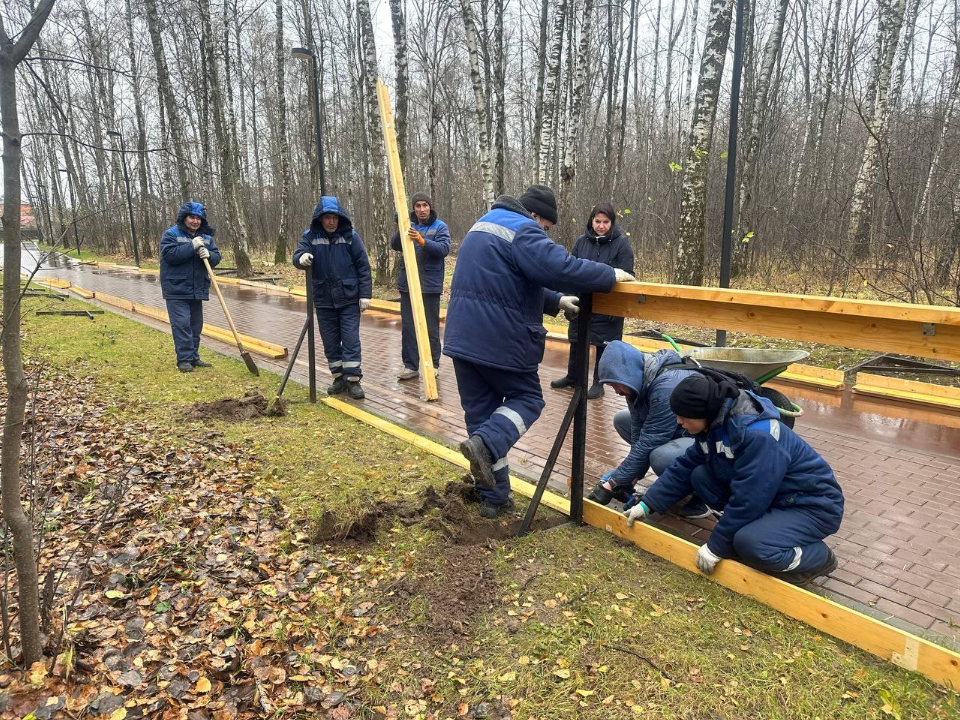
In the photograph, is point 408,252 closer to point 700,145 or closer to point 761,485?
point 761,485

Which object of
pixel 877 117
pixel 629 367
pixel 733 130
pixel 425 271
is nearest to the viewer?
pixel 629 367

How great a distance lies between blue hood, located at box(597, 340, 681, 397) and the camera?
3.65 meters

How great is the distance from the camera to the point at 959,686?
2357 mm

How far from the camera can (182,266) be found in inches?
311

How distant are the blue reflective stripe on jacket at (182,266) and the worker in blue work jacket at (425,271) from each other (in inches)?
101

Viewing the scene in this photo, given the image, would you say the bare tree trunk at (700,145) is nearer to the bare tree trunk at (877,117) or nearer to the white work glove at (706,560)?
the bare tree trunk at (877,117)

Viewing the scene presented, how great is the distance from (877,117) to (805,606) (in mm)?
13389

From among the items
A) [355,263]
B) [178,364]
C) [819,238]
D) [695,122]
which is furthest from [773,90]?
[178,364]

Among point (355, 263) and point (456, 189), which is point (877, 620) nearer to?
point (355, 263)

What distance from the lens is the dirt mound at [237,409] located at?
5.93 metres

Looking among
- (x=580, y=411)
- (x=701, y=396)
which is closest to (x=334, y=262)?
(x=580, y=411)

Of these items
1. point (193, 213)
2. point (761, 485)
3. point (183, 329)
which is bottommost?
point (761, 485)

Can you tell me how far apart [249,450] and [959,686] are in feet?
15.3

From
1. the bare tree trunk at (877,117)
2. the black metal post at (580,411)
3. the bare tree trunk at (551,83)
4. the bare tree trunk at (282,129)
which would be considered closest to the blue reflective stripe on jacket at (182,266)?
the black metal post at (580,411)
